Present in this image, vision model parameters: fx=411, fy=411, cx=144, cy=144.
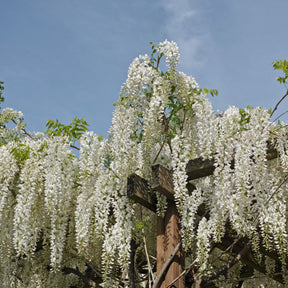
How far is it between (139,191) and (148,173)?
0.32 metres

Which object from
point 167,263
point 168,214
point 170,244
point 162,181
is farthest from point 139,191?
point 167,263

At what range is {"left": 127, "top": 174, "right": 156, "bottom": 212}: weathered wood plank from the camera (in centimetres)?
403

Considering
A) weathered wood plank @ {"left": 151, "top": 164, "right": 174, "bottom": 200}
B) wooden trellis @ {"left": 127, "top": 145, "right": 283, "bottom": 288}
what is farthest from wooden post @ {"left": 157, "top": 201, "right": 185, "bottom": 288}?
weathered wood plank @ {"left": 151, "top": 164, "right": 174, "bottom": 200}

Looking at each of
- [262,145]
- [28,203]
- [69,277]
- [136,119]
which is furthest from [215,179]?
[69,277]

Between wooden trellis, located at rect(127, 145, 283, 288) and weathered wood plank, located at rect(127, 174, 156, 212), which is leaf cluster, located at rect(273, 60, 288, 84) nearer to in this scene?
wooden trellis, located at rect(127, 145, 283, 288)

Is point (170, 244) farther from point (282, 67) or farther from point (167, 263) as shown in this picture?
point (282, 67)

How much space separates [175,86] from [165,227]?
1.55 meters

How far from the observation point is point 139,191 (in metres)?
4.07

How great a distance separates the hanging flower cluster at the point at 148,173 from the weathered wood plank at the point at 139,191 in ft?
0.40

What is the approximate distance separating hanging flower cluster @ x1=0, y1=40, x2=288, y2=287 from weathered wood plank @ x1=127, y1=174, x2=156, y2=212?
0.12 metres

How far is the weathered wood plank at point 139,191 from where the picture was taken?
13.2 feet

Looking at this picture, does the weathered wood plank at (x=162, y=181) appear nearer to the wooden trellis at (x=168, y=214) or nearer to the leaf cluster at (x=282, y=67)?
the wooden trellis at (x=168, y=214)

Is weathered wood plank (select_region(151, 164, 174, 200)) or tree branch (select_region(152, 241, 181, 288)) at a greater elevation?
weathered wood plank (select_region(151, 164, 174, 200))

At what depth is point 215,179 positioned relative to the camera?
395 cm
